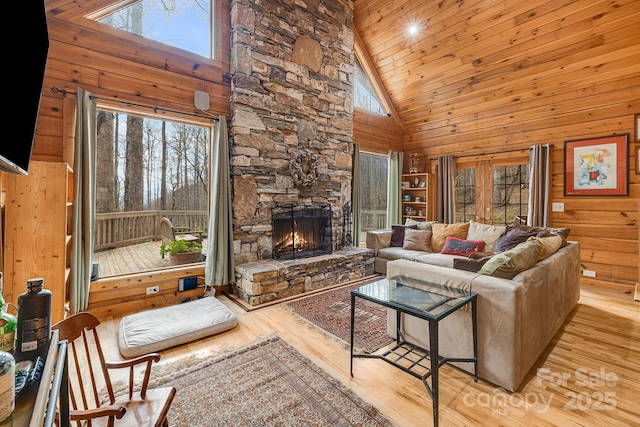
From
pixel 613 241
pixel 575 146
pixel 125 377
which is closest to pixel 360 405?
pixel 125 377

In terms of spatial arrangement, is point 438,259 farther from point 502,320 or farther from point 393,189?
point 393,189

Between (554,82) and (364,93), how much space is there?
3.09m

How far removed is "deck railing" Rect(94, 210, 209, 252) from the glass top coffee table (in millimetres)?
3642

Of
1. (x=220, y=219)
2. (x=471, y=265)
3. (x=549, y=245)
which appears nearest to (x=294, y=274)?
(x=220, y=219)

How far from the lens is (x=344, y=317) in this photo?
122 inches

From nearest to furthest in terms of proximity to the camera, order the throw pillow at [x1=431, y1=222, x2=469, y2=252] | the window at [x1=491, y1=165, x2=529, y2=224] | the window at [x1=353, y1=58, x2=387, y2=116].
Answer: the throw pillow at [x1=431, y1=222, x2=469, y2=252], the window at [x1=491, y1=165, x2=529, y2=224], the window at [x1=353, y1=58, x2=387, y2=116]

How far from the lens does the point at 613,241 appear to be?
4148 mm

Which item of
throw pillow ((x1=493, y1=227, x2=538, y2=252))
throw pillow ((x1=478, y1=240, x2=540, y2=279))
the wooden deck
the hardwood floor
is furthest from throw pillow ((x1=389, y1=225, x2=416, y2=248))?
the wooden deck

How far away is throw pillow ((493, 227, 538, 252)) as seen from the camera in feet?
11.7

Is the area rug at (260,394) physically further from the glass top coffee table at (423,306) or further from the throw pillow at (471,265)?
the throw pillow at (471,265)

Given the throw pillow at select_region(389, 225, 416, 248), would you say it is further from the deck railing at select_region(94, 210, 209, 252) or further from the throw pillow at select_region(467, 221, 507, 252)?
the deck railing at select_region(94, 210, 209, 252)

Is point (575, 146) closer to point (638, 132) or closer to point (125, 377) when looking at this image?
point (638, 132)

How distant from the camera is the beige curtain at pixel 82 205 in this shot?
2830mm

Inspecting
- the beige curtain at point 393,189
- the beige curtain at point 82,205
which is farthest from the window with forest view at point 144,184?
the beige curtain at point 393,189
